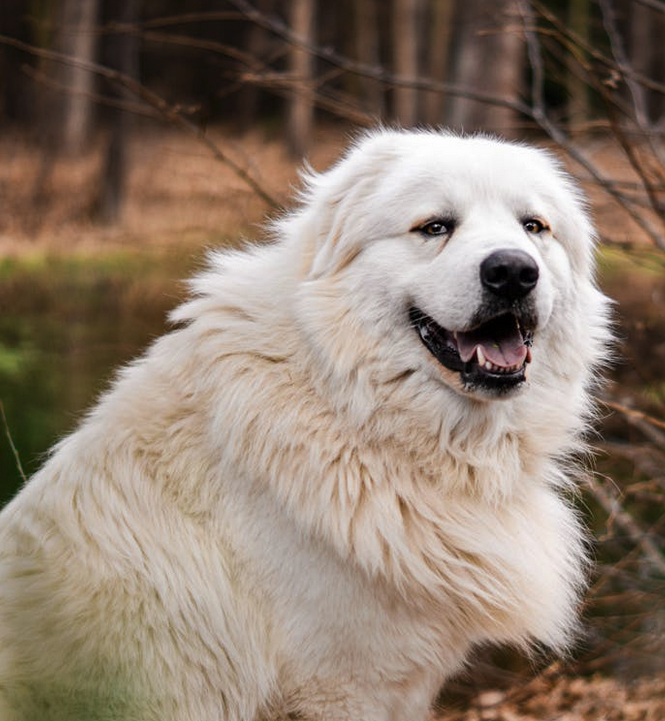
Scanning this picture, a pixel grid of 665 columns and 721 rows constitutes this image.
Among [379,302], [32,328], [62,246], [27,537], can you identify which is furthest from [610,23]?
[62,246]

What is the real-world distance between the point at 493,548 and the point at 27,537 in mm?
1355

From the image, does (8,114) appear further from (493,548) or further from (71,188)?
(493,548)

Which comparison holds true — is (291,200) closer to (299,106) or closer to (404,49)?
(299,106)

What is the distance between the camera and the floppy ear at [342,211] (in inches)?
116

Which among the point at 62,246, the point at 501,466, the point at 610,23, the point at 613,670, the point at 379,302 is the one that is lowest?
the point at 613,670

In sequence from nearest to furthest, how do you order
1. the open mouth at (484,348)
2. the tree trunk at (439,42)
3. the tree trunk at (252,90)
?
the open mouth at (484,348)
the tree trunk at (439,42)
the tree trunk at (252,90)

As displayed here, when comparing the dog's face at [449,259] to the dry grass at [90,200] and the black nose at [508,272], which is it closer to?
the black nose at [508,272]

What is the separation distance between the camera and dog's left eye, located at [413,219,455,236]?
2.91 meters

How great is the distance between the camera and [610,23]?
4.61 m

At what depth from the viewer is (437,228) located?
2.92 m

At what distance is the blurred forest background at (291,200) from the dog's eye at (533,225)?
0.92 meters

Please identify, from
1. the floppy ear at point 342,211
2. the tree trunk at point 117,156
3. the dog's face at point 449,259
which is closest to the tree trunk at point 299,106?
the tree trunk at point 117,156

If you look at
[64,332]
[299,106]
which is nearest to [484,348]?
[64,332]

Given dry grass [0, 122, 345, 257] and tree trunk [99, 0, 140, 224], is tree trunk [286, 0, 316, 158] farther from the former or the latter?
tree trunk [99, 0, 140, 224]
